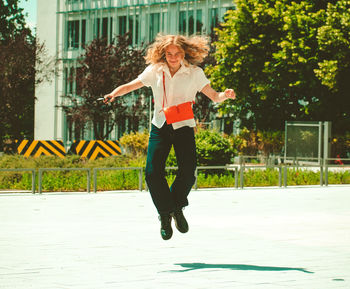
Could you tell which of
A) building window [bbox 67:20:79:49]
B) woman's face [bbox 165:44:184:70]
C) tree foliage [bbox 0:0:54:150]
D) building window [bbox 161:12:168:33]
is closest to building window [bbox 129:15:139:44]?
building window [bbox 161:12:168:33]

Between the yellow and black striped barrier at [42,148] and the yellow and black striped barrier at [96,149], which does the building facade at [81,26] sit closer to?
the yellow and black striped barrier at [96,149]

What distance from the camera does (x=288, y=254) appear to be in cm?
657

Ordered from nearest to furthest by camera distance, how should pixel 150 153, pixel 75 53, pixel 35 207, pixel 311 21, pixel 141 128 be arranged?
pixel 150 153 < pixel 35 207 < pixel 311 21 < pixel 141 128 < pixel 75 53

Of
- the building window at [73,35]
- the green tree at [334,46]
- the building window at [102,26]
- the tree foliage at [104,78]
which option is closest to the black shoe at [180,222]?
the green tree at [334,46]

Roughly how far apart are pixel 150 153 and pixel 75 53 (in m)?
40.1

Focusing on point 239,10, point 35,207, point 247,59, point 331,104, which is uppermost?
point 239,10

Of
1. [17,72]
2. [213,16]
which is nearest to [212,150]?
[17,72]

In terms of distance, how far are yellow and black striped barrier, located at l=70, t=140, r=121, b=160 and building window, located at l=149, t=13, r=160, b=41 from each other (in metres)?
21.0

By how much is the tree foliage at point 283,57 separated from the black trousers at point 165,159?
22.3 metres

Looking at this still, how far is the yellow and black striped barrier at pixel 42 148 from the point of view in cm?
2256

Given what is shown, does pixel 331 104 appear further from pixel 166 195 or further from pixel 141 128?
pixel 166 195

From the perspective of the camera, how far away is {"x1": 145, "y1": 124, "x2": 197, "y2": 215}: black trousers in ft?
19.7

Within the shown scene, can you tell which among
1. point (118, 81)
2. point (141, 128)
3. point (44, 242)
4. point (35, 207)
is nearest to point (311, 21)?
point (118, 81)

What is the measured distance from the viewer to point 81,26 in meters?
45.8
